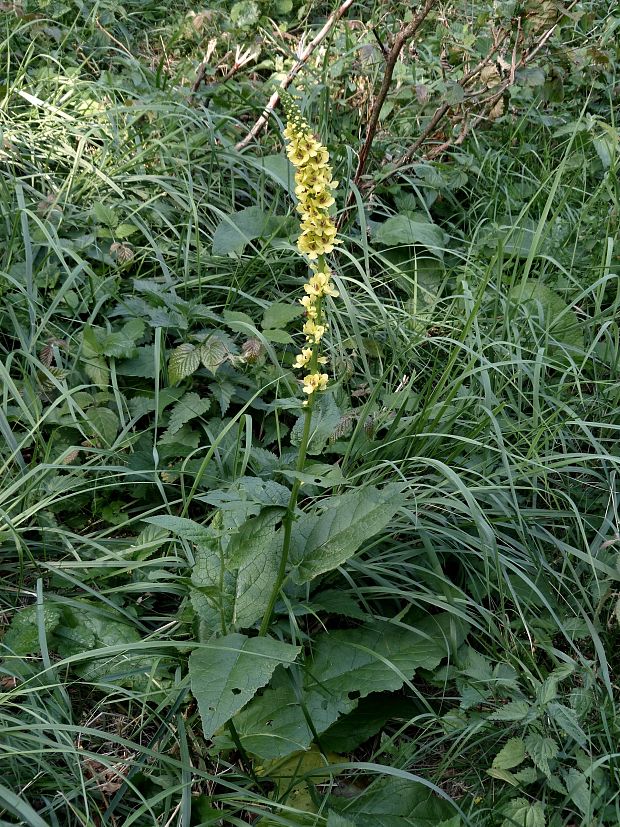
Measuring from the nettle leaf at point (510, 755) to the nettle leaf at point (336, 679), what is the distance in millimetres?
258

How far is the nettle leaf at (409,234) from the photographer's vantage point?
10.7 ft

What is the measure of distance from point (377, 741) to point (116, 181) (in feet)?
8.01

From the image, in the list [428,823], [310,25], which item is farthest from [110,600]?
[310,25]

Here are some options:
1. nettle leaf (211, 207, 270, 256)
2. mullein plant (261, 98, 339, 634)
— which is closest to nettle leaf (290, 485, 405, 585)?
mullein plant (261, 98, 339, 634)

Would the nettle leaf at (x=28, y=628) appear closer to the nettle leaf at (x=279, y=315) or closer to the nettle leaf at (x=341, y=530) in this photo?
the nettle leaf at (x=341, y=530)

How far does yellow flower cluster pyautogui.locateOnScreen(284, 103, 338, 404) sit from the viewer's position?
1608 mm

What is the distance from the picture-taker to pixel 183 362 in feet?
8.54

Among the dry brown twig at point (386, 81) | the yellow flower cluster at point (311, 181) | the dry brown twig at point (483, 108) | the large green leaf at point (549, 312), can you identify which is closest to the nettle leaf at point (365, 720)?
the yellow flower cluster at point (311, 181)

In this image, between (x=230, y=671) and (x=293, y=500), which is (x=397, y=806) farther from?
(x=293, y=500)

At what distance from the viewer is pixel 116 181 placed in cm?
338

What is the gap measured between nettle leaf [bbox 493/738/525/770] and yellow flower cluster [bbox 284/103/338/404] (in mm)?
879

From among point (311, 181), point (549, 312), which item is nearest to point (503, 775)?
point (311, 181)

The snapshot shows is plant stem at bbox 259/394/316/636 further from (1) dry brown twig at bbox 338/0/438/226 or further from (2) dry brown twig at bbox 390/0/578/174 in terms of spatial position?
(2) dry brown twig at bbox 390/0/578/174

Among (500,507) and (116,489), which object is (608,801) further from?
(116,489)
